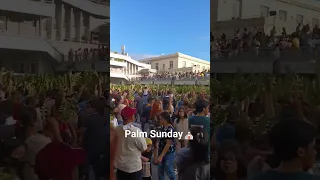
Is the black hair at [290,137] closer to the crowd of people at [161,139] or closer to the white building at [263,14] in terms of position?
the crowd of people at [161,139]

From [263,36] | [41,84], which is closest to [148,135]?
[41,84]

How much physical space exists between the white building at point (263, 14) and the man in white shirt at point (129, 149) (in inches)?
55.5

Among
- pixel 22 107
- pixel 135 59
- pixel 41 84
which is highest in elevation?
pixel 135 59

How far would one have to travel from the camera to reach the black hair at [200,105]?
4309 mm

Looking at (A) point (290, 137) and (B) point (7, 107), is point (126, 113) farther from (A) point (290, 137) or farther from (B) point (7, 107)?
(A) point (290, 137)

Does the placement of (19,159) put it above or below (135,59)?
below

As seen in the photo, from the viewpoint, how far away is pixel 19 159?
4.27m

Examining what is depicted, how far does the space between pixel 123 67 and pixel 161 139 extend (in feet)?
3.16

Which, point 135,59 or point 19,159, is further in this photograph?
point 135,59

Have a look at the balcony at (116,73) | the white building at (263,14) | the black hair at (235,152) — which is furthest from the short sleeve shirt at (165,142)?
the white building at (263,14)

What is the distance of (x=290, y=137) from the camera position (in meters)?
4.10

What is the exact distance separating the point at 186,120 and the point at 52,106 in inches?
61.9

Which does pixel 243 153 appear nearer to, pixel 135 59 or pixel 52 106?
pixel 135 59

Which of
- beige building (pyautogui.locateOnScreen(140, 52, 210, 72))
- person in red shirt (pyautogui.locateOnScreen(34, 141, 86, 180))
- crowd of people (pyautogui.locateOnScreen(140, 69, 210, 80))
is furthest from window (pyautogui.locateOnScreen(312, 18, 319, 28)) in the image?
person in red shirt (pyautogui.locateOnScreen(34, 141, 86, 180))
